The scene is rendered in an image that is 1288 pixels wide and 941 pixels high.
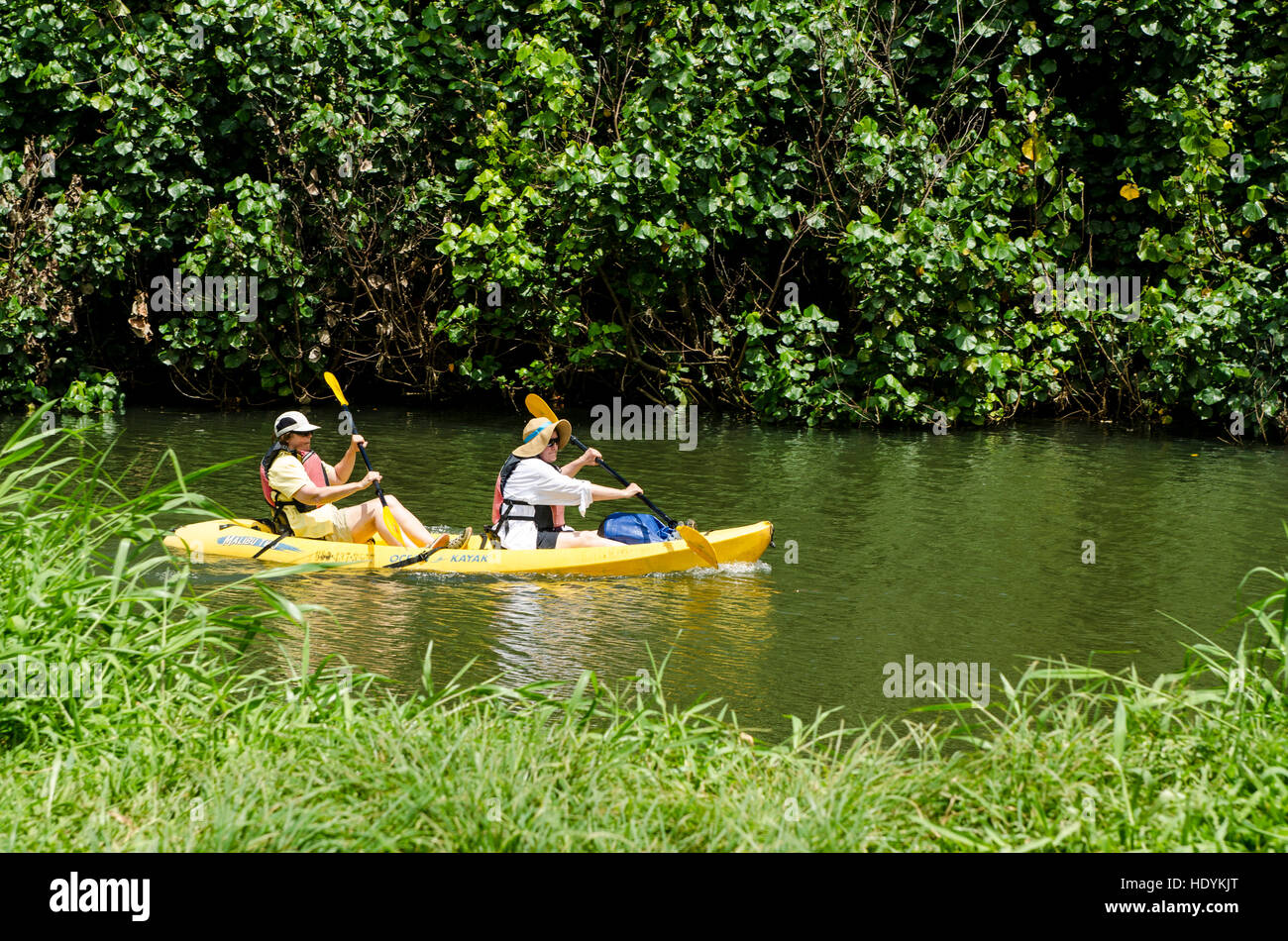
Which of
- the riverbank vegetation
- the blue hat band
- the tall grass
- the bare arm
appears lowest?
Answer: the tall grass

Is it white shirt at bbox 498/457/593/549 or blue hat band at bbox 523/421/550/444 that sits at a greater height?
blue hat band at bbox 523/421/550/444

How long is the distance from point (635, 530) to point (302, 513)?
7.70 ft

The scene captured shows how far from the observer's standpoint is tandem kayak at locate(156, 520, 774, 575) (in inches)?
360

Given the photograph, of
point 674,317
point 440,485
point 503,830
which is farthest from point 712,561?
point 674,317

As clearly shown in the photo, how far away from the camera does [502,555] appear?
30.1 ft

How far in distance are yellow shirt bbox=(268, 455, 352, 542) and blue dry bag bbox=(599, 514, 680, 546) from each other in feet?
6.21

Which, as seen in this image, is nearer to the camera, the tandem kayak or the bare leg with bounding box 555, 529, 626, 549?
the tandem kayak

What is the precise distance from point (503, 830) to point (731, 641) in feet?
14.1

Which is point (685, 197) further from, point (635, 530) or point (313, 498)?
point (313, 498)

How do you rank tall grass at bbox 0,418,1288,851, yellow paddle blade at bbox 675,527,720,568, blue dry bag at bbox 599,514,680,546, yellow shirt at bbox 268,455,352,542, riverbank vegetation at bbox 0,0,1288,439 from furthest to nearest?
riverbank vegetation at bbox 0,0,1288,439, blue dry bag at bbox 599,514,680,546, yellow shirt at bbox 268,455,352,542, yellow paddle blade at bbox 675,527,720,568, tall grass at bbox 0,418,1288,851

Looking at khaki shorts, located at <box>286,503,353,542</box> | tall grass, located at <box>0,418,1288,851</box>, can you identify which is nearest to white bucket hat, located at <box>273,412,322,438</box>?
khaki shorts, located at <box>286,503,353,542</box>

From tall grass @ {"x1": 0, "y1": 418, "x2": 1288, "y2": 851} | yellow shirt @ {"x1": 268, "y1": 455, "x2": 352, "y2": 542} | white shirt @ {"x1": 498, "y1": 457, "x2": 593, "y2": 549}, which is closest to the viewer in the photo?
tall grass @ {"x1": 0, "y1": 418, "x2": 1288, "y2": 851}

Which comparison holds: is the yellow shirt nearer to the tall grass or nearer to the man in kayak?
the man in kayak
